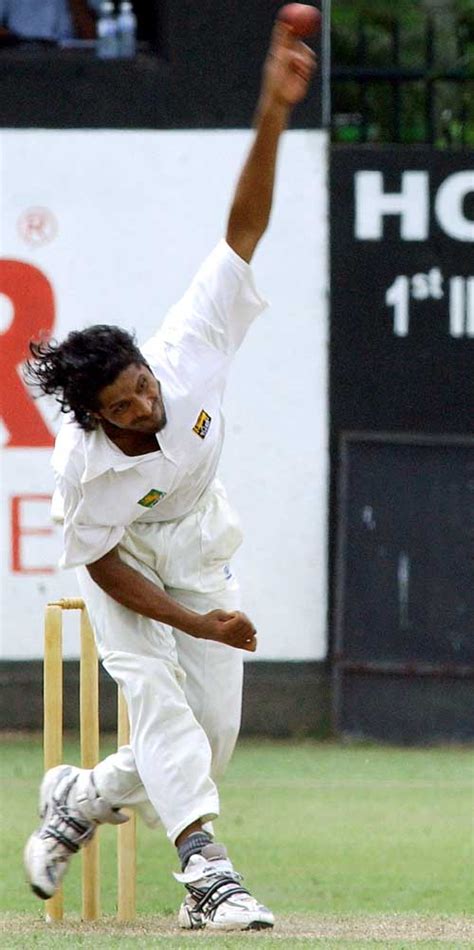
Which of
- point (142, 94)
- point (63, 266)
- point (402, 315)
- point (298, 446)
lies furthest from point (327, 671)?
point (142, 94)

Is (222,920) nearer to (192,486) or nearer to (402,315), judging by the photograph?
(192,486)

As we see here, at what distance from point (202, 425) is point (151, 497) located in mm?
211

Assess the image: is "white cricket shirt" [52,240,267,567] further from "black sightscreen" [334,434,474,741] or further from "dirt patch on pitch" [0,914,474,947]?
"black sightscreen" [334,434,474,741]

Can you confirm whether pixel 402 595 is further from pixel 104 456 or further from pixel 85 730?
pixel 104 456

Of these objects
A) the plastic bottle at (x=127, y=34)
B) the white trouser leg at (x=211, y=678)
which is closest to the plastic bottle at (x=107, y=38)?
the plastic bottle at (x=127, y=34)

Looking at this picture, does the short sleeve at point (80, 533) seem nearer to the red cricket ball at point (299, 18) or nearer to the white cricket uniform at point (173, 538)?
the white cricket uniform at point (173, 538)

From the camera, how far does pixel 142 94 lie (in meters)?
8.48

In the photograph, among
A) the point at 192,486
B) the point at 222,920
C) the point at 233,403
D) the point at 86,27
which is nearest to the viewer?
the point at 222,920

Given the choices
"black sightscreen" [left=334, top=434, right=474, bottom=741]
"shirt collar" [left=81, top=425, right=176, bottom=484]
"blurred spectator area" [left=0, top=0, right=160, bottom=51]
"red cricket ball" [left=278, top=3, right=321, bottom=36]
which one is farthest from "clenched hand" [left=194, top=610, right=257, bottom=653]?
"blurred spectator area" [left=0, top=0, right=160, bottom=51]

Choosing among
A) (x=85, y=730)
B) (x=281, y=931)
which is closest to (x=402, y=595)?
(x=85, y=730)

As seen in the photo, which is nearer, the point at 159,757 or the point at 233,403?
the point at 159,757

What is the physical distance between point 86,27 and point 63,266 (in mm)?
1384

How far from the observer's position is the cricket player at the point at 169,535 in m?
4.17

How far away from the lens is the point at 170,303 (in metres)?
8.48
